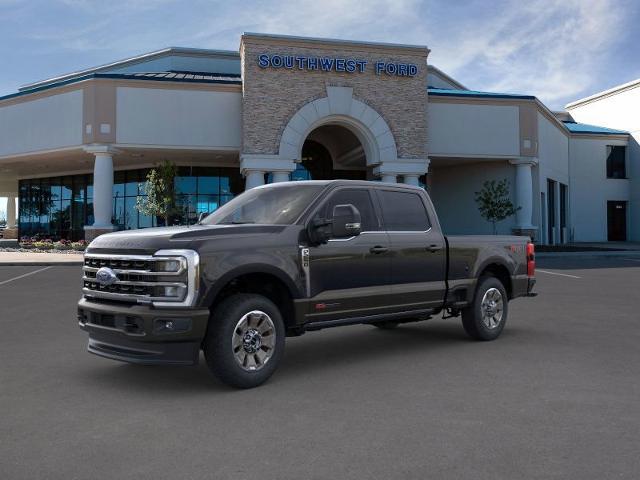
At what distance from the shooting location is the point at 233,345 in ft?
18.7

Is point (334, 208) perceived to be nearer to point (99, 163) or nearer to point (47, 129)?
point (99, 163)

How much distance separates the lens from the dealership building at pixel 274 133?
95.9 feet

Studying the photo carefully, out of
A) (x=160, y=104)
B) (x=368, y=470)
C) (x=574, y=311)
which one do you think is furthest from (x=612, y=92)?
(x=368, y=470)

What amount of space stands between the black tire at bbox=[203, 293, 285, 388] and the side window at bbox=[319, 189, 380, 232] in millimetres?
1529

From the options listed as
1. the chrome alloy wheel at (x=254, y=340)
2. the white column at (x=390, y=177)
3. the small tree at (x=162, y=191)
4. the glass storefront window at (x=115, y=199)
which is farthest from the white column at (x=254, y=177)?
the chrome alloy wheel at (x=254, y=340)

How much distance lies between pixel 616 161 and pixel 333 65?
1071 inches

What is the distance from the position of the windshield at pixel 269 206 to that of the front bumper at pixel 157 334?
154 centimetres

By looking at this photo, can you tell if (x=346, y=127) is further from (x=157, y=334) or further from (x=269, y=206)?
(x=157, y=334)

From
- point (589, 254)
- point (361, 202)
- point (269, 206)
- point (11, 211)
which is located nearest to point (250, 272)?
point (269, 206)

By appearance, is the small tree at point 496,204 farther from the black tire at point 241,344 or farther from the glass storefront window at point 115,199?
the black tire at point 241,344

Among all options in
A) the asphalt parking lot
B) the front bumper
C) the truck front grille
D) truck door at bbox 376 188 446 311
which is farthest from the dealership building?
the front bumper

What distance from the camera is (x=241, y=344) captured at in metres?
5.83

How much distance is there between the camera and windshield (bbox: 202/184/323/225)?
21.9 feet

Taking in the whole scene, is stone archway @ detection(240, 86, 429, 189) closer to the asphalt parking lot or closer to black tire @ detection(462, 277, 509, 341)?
the asphalt parking lot
